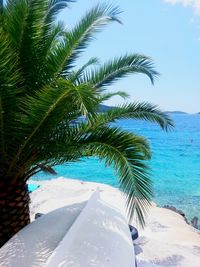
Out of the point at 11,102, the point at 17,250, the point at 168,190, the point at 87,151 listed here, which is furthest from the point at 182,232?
the point at 168,190

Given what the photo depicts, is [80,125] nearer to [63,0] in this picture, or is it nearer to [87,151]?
[87,151]

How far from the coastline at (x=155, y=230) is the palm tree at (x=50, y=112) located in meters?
3.08

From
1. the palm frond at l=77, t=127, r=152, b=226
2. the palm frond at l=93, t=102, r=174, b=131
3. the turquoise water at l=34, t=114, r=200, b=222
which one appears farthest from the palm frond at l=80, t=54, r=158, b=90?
the turquoise water at l=34, t=114, r=200, b=222

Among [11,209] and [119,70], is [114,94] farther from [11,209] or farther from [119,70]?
[11,209]

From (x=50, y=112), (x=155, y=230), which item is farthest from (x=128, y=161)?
(x=155, y=230)

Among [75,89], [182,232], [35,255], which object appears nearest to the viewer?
[75,89]

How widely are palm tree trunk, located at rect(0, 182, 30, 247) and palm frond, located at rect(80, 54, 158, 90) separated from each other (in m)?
1.96

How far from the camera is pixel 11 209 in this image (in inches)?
205

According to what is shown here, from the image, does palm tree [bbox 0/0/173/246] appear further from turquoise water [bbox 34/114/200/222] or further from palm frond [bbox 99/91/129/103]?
turquoise water [bbox 34/114/200/222]

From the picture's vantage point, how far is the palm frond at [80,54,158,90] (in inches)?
220

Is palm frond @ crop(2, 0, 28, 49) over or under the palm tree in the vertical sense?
over

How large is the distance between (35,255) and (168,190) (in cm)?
1823

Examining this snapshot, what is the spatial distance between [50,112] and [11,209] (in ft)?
5.85

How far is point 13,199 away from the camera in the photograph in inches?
Answer: 204
